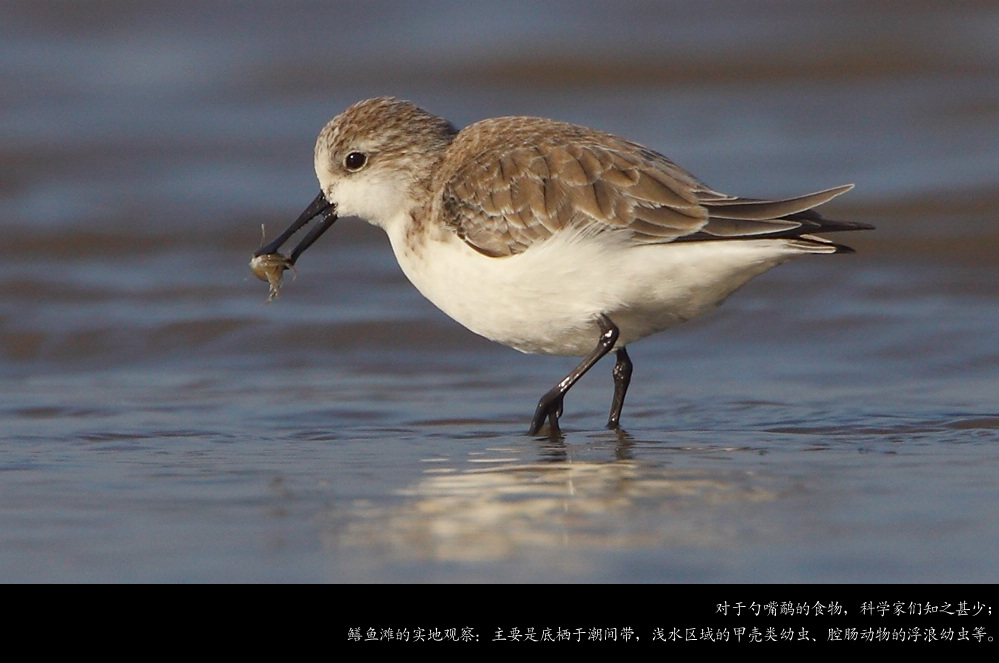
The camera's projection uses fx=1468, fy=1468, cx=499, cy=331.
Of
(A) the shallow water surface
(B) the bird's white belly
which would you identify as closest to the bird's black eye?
(B) the bird's white belly

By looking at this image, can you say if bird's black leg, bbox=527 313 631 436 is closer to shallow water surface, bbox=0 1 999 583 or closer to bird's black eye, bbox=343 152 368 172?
shallow water surface, bbox=0 1 999 583

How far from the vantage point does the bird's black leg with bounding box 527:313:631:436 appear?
612 cm

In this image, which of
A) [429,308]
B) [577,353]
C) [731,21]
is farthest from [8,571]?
[731,21]

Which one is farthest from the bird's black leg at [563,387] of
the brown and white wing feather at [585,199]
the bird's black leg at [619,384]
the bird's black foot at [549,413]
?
the brown and white wing feather at [585,199]

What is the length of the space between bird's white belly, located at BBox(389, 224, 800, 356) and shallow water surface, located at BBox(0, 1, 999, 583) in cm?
53

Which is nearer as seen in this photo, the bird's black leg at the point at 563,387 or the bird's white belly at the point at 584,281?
the bird's white belly at the point at 584,281

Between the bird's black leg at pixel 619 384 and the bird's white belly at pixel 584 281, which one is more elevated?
the bird's white belly at pixel 584 281

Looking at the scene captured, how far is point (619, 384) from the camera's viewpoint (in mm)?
6727

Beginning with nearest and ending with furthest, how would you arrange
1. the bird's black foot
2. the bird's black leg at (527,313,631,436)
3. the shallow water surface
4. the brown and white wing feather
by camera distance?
1. the shallow water surface
2. the brown and white wing feather
3. the bird's black leg at (527,313,631,436)
4. the bird's black foot

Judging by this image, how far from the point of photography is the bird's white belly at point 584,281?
19.3 ft

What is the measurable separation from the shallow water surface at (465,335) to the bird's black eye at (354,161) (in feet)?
3.89

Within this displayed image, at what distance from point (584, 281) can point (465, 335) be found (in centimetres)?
277

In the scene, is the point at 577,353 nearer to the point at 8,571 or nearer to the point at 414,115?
the point at 414,115

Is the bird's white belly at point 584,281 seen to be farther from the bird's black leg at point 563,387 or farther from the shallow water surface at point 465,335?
the shallow water surface at point 465,335
